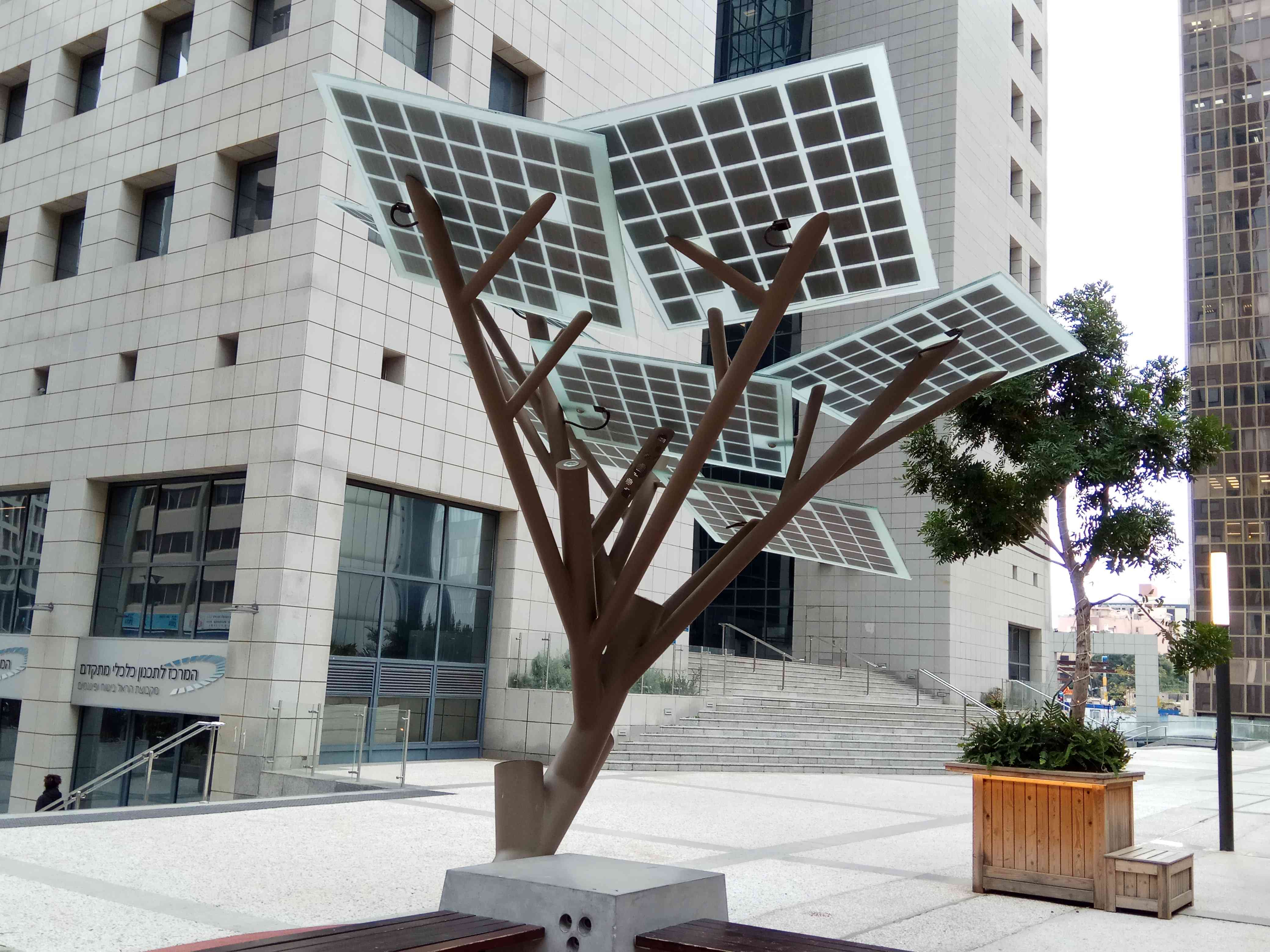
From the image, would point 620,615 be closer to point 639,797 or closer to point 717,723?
point 639,797

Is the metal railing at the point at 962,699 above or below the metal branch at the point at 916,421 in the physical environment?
below

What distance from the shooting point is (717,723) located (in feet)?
87.2

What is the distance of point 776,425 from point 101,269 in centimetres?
2126

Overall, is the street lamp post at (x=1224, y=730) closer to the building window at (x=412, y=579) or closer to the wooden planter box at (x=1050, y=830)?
the wooden planter box at (x=1050, y=830)

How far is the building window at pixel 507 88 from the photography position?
2755 centimetres

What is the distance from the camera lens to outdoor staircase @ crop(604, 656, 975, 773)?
24.4 metres

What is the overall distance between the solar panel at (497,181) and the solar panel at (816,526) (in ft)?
12.5

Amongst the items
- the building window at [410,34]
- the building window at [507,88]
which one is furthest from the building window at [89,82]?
the building window at [507,88]

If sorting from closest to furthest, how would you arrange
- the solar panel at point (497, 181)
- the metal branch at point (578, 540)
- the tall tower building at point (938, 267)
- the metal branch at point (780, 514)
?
the metal branch at point (578, 540) → the solar panel at point (497, 181) → the metal branch at point (780, 514) → the tall tower building at point (938, 267)

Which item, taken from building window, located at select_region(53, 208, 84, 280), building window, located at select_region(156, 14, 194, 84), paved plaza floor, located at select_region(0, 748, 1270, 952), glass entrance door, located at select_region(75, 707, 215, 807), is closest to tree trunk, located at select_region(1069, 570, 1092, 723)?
paved plaza floor, located at select_region(0, 748, 1270, 952)

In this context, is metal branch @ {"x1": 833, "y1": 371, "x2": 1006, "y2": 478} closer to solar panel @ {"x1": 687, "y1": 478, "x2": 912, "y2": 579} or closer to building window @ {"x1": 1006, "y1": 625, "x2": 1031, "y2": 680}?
solar panel @ {"x1": 687, "y1": 478, "x2": 912, "y2": 579}

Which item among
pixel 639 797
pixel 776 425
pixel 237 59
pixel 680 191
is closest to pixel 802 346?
pixel 237 59

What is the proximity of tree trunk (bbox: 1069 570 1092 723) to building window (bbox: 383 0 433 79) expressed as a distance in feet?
62.3

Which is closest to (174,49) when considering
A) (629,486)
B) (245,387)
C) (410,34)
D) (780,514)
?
(410,34)
